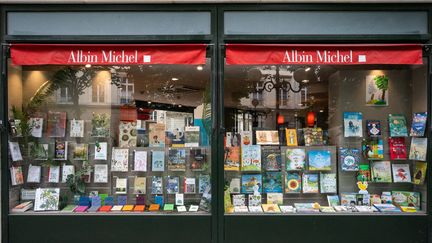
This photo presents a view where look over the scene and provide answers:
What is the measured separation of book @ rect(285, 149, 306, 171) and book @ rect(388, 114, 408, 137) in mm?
1491

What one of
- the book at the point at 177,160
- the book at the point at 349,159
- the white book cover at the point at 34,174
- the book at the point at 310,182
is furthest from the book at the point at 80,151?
the book at the point at 349,159

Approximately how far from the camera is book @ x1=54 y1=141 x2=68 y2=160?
594 centimetres

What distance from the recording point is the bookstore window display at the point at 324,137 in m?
5.78

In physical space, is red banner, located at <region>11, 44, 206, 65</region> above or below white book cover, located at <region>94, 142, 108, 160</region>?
above

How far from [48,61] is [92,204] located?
89.7 inches

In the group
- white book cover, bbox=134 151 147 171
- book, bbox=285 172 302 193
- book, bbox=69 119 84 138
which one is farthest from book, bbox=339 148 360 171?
book, bbox=69 119 84 138

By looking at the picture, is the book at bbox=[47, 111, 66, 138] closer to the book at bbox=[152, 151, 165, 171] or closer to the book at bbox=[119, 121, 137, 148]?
the book at bbox=[119, 121, 137, 148]

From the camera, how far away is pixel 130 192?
19.2 ft

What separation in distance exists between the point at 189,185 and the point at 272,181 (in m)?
1.35

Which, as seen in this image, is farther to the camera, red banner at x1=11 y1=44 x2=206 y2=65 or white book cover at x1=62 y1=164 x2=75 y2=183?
white book cover at x1=62 y1=164 x2=75 y2=183

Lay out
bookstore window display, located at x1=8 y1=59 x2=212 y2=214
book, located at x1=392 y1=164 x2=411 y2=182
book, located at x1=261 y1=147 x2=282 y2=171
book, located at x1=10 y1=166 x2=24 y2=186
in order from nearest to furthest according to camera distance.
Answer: book, located at x1=10 y1=166 x2=24 y2=186
bookstore window display, located at x1=8 y1=59 x2=212 y2=214
book, located at x1=392 y1=164 x2=411 y2=182
book, located at x1=261 y1=147 x2=282 y2=171

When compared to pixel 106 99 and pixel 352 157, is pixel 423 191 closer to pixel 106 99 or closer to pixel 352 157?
pixel 352 157

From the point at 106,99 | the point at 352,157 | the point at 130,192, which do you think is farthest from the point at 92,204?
the point at 352,157
